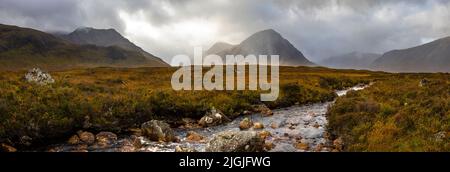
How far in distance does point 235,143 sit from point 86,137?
9670 millimetres

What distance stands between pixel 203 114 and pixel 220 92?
914 centimetres

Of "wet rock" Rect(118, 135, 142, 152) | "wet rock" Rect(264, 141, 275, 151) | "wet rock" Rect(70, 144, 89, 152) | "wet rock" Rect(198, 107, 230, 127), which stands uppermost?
"wet rock" Rect(198, 107, 230, 127)

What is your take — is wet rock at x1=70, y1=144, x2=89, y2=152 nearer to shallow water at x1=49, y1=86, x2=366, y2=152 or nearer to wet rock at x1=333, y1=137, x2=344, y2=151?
shallow water at x1=49, y1=86, x2=366, y2=152

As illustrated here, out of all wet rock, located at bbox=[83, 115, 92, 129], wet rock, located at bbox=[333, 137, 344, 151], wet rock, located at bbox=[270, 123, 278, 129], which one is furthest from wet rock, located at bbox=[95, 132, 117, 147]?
wet rock, located at bbox=[333, 137, 344, 151]

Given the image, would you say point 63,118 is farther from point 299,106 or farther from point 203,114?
point 299,106

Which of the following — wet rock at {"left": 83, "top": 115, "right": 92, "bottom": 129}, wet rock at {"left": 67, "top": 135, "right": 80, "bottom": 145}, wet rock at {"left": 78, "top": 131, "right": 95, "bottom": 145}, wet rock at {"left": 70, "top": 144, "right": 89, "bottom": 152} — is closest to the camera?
wet rock at {"left": 70, "top": 144, "right": 89, "bottom": 152}

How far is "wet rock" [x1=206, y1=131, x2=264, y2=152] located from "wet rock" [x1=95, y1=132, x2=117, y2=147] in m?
7.03

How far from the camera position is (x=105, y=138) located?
25.3 m

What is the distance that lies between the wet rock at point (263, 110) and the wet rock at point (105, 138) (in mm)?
14019

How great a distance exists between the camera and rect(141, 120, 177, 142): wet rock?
81.3ft

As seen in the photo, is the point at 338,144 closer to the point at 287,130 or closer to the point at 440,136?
the point at 440,136

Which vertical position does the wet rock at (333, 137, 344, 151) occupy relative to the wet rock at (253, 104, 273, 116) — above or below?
below

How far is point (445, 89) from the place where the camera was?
3225 centimetres
